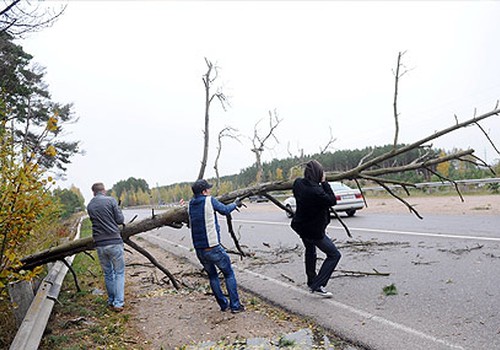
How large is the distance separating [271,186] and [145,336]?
275 centimetres

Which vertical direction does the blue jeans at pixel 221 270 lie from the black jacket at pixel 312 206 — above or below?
below

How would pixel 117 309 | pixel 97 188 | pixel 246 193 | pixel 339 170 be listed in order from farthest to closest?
pixel 339 170 < pixel 97 188 < pixel 246 193 < pixel 117 309

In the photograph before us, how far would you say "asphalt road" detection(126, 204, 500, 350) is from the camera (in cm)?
387

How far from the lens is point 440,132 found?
512 cm

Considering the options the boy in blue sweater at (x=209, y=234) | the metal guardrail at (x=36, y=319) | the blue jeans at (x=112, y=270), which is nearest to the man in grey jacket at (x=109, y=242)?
the blue jeans at (x=112, y=270)

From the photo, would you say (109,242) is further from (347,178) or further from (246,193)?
(347,178)

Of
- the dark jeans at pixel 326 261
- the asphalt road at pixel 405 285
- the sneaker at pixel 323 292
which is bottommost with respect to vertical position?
the asphalt road at pixel 405 285

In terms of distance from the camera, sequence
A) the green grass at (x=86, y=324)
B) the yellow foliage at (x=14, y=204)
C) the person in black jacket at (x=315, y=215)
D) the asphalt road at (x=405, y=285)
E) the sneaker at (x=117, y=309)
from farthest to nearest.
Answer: the sneaker at (x=117, y=309) < the person in black jacket at (x=315, y=215) < the green grass at (x=86, y=324) < the asphalt road at (x=405, y=285) < the yellow foliage at (x=14, y=204)

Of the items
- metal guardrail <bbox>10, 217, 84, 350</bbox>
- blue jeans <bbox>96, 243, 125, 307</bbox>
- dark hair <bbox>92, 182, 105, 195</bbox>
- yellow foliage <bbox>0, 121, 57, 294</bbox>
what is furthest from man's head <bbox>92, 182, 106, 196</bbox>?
yellow foliage <bbox>0, 121, 57, 294</bbox>

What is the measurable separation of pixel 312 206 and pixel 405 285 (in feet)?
5.79

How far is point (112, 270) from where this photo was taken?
5.95 metres

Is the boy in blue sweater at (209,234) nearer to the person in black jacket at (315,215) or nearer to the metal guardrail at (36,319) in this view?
the person in black jacket at (315,215)

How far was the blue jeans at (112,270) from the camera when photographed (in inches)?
228

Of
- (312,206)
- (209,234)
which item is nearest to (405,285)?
(312,206)
